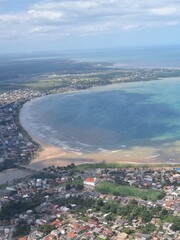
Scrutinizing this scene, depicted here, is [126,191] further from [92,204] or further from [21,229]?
[21,229]

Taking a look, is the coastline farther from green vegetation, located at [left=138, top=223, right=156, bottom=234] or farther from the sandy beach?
green vegetation, located at [left=138, top=223, right=156, bottom=234]

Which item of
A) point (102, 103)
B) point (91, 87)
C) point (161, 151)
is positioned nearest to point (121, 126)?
point (161, 151)

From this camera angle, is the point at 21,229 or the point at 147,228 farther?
the point at 21,229

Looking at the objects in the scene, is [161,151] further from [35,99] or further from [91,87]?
[91,87]

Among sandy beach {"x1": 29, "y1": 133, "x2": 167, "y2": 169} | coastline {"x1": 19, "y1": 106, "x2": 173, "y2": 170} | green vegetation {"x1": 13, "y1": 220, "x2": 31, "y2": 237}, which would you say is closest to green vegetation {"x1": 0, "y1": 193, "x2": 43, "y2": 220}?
green vegetation {"x1": 13, "y1": 220, "x2": 31, "y2": 237}

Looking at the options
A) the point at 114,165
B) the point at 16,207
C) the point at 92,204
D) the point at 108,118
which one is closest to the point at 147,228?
the point at 92,204

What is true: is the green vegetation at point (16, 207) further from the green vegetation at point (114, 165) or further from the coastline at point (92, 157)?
the coastline at point (92, 157)
